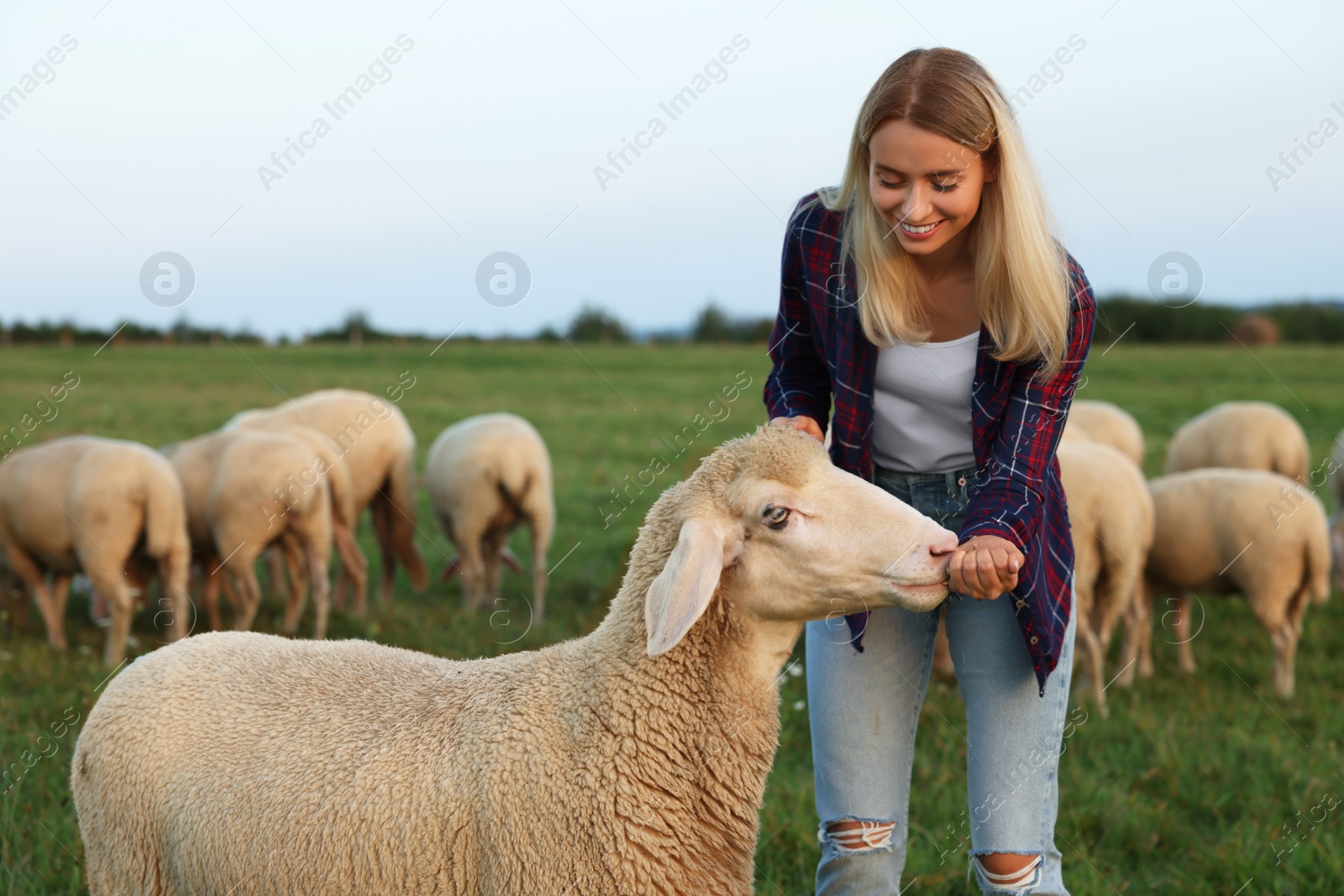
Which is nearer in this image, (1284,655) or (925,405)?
(925,405)

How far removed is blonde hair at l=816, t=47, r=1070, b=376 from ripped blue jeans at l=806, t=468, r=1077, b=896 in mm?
387

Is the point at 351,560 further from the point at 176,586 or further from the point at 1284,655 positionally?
the point at 1284,655

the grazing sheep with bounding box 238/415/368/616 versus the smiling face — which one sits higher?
the smiling face

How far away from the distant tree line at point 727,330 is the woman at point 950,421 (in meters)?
35.1

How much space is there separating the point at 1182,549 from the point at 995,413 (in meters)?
5.12

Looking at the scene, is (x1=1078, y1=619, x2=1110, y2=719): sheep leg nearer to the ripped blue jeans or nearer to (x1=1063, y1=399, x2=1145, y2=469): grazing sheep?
(x1=1063, y1=399, x2=1145, y2=469): grazing sheep

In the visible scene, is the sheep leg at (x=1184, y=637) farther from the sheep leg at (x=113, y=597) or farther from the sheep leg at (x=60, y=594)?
the sheep leg at (x=60, y=594)

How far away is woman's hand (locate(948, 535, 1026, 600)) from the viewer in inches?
86.5

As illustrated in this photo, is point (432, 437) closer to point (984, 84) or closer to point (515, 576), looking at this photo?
point (515, 576)

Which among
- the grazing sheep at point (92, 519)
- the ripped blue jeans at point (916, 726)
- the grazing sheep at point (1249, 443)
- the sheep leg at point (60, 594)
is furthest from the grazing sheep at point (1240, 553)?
the sheep leg at point (60, 594)

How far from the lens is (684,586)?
225cm

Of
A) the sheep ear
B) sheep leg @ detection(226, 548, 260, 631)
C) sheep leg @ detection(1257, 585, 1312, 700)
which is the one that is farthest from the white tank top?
sheep leg @ detection(226, 548, 260, 631)

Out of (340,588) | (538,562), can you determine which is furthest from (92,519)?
(538,562)

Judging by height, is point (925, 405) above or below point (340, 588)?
above
